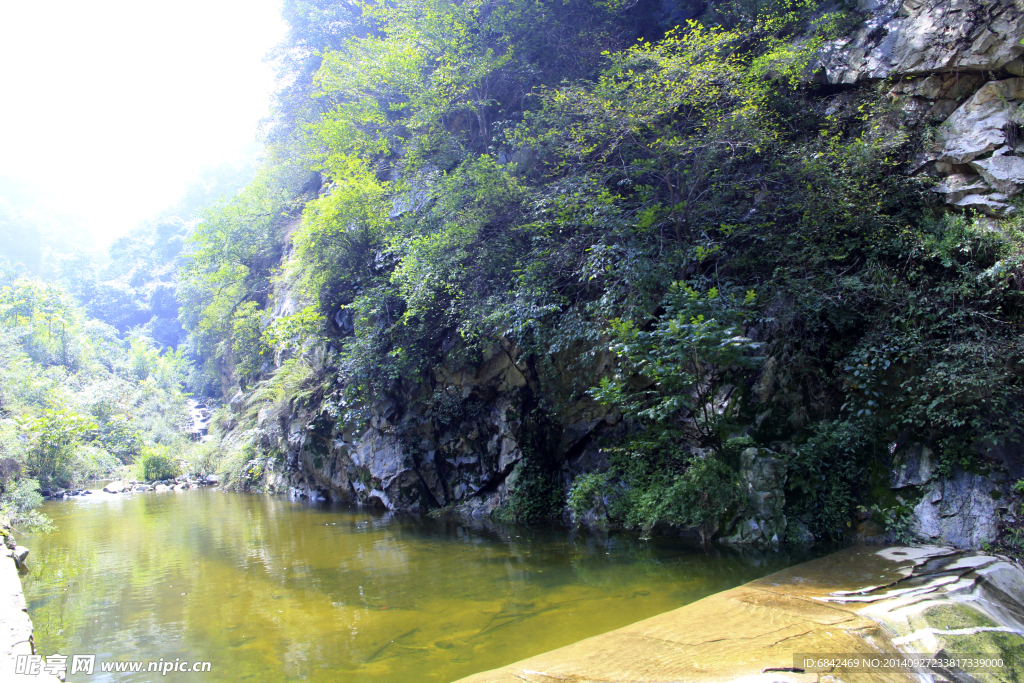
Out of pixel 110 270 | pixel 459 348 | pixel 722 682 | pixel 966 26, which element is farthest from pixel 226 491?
pixel 110 270

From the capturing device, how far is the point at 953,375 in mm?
5707

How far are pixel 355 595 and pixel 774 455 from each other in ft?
16.8

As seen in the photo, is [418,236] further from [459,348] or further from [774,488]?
[774,488]

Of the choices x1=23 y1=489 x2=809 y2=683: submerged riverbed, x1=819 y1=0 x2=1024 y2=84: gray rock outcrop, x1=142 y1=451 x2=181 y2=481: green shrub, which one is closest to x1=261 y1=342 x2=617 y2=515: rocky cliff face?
x1=23 y1=489 x2=809 y2=683: submerged riverbed

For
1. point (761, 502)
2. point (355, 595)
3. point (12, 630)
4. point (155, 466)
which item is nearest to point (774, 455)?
point (761, 502)

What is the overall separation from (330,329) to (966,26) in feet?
45.4

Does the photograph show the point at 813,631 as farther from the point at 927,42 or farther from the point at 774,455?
the point at 927,42

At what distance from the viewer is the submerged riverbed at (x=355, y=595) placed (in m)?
4.04

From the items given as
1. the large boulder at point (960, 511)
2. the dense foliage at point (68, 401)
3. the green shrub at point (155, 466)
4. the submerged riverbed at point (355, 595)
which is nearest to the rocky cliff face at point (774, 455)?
the large boulder at point (960, 511)

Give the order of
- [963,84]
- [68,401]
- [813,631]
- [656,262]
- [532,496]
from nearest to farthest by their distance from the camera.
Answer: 1. [813,631]
2. [963,84]
3. [656,262]
4. [532,496]
5. [68,401]

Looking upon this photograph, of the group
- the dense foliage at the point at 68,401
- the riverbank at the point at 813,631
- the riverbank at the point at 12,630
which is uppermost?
the dense foliage at the point at 68,401

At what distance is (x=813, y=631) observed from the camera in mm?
3475

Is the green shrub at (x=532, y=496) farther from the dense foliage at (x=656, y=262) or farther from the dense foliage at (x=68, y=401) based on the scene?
the dense foliage at (x=68, y=401)

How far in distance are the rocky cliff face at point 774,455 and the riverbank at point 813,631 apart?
5.63 feet
